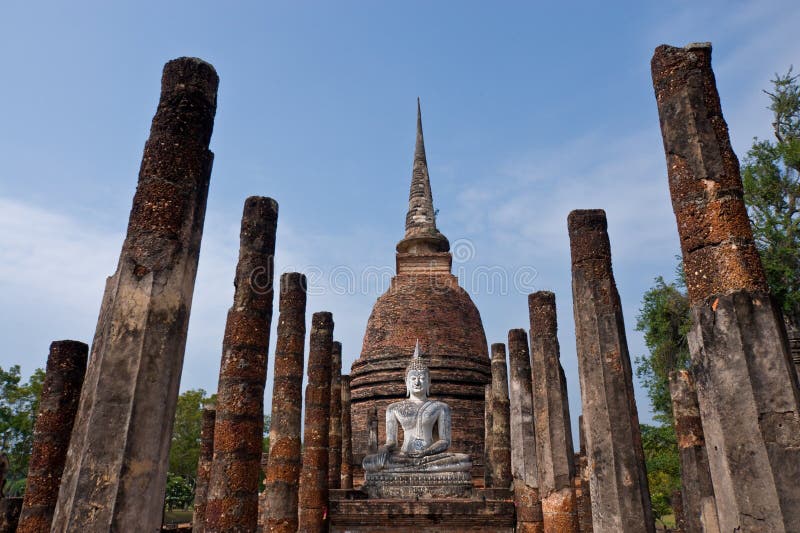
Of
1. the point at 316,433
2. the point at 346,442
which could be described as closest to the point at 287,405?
the point at 316,433

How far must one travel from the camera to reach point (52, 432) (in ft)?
24.0

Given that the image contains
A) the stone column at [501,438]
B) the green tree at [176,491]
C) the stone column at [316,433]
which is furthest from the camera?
the green tree at [176,491]

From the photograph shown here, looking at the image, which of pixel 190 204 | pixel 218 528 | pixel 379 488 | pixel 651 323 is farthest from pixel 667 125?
pixel 651 323

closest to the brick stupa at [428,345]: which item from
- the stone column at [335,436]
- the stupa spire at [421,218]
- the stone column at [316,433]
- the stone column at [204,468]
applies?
the stupa spire at [421,218]

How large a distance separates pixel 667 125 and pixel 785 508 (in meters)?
2.96

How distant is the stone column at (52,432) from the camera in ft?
23.1

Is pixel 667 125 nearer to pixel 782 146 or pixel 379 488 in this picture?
pixel 379 488

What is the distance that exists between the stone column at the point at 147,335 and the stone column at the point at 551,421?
18.4 ft

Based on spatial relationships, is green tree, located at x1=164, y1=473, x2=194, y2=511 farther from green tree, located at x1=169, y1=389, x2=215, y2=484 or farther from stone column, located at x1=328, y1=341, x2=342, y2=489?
stone column, located at x1=328, y1=341, x2=342, y2=489

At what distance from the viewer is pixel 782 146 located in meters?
16.7

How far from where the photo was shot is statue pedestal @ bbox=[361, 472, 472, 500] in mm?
13188

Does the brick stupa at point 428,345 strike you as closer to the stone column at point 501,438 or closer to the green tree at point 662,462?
the stone column at point 501,438

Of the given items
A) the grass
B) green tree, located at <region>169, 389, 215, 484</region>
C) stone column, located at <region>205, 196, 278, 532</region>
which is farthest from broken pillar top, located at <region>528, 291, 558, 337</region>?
the grass

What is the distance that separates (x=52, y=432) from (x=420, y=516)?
6438mm
